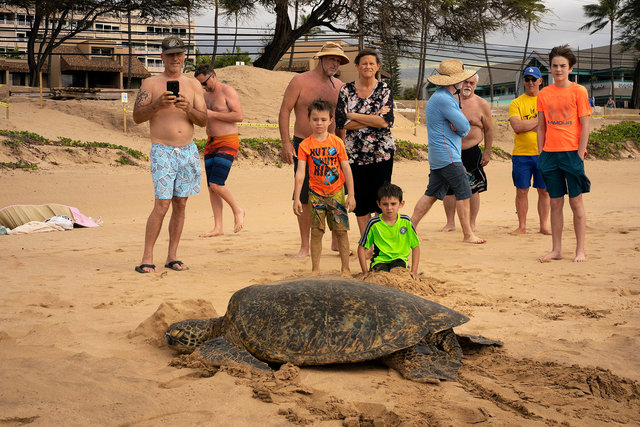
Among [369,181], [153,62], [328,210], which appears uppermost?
[153,62]

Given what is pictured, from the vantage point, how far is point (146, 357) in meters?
3.09

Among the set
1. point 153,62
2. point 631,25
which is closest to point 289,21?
point 631,25

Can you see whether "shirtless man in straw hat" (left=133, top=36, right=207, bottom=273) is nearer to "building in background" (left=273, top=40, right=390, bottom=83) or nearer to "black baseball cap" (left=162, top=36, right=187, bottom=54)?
"black baseball cap" (left=162, top=36, right=187, bottom=54)

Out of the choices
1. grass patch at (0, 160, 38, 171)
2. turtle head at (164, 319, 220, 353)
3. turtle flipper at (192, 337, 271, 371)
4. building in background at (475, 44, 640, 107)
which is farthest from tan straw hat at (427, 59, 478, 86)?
building in background at (475, 44, 640, 107)

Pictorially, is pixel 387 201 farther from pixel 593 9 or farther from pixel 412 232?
pixel 593 9

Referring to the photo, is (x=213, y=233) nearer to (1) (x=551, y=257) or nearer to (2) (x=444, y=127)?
(2) (x=444, y=127)

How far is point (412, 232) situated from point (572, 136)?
211 centimetres

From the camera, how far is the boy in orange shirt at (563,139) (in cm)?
549

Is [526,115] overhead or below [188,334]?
overhead

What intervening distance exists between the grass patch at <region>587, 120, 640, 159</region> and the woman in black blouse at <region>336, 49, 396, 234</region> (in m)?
17.7

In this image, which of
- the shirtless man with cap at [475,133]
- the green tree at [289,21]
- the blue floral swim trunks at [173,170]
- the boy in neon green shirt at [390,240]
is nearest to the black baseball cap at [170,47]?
the blue floral swim trunks at [173,170]

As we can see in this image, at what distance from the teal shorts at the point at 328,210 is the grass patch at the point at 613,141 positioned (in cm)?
1844

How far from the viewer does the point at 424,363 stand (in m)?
2.91

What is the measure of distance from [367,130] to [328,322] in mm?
2978
